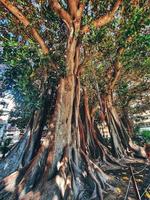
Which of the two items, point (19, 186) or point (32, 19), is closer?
point (19, 186)

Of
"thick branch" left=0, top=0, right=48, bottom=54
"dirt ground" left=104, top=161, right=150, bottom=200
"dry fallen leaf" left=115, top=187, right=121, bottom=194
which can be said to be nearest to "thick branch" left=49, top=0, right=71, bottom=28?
"thick branch" left=0, top=0, right=48, bottom=54

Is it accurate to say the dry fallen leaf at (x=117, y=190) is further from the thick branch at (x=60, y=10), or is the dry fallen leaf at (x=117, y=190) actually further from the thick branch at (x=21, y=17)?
the thick branch at (x=60, y=10)

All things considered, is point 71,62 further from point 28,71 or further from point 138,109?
point 138,109

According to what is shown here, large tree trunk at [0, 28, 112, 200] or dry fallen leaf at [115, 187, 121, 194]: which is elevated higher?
large tree trunk at [0, 28, 112, 200]

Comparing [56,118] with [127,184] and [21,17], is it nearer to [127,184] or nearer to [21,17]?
[127,184]

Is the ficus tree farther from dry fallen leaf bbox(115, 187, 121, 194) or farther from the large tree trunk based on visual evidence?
dry fallen leaf bbox(115, 187, 121, 194)

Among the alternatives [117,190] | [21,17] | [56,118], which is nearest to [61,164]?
[56,118]

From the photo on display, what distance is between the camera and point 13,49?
6.18 metres

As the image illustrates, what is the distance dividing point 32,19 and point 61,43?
1.58 metres

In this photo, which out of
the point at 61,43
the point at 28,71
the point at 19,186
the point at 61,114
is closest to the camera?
the point at 19,186

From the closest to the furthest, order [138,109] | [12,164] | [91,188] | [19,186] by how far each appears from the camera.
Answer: [19,186] → [91,188] → [12,164] → [138,109]

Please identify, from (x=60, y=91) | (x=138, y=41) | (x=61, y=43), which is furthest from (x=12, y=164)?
(x=138, y=41)

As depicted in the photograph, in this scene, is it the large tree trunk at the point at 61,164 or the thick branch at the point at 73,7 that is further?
the thick branch at the point at 73,7

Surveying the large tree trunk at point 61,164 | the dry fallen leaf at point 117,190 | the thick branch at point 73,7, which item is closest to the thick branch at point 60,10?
the thick branch at point 73,7
